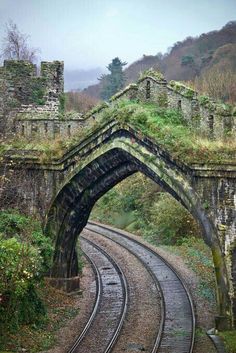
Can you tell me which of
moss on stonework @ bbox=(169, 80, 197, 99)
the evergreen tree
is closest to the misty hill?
the evergreen tree

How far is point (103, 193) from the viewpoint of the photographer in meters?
20.7

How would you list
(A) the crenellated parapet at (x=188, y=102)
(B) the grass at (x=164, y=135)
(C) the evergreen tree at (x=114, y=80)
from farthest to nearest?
(C) the evergreen tree at (x=114, y=80), (A) the crenellated parapet at (x=188, y=102), (B) the grass at (x=164, y=135)

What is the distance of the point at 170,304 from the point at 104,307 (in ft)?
8.10

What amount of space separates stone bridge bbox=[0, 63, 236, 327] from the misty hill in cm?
3881

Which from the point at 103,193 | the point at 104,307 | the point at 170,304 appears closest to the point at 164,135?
the point at 103,193

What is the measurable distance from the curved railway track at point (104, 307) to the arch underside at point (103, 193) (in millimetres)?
1746

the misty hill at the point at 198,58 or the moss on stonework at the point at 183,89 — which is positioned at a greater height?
the misty hill at the point at 198,58

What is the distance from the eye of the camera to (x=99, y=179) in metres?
20.0

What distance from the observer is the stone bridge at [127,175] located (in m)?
17.0

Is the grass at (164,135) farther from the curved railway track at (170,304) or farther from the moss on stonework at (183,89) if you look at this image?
the curved railway track at (170,304)

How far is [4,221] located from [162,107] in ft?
22.9

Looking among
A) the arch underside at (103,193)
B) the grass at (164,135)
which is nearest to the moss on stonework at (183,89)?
the grass at (164,135)

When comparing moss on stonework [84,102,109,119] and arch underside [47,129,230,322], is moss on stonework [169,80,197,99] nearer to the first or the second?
arch underside [47,129,230,322]

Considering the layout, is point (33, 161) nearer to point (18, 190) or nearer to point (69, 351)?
point (18, 190)
